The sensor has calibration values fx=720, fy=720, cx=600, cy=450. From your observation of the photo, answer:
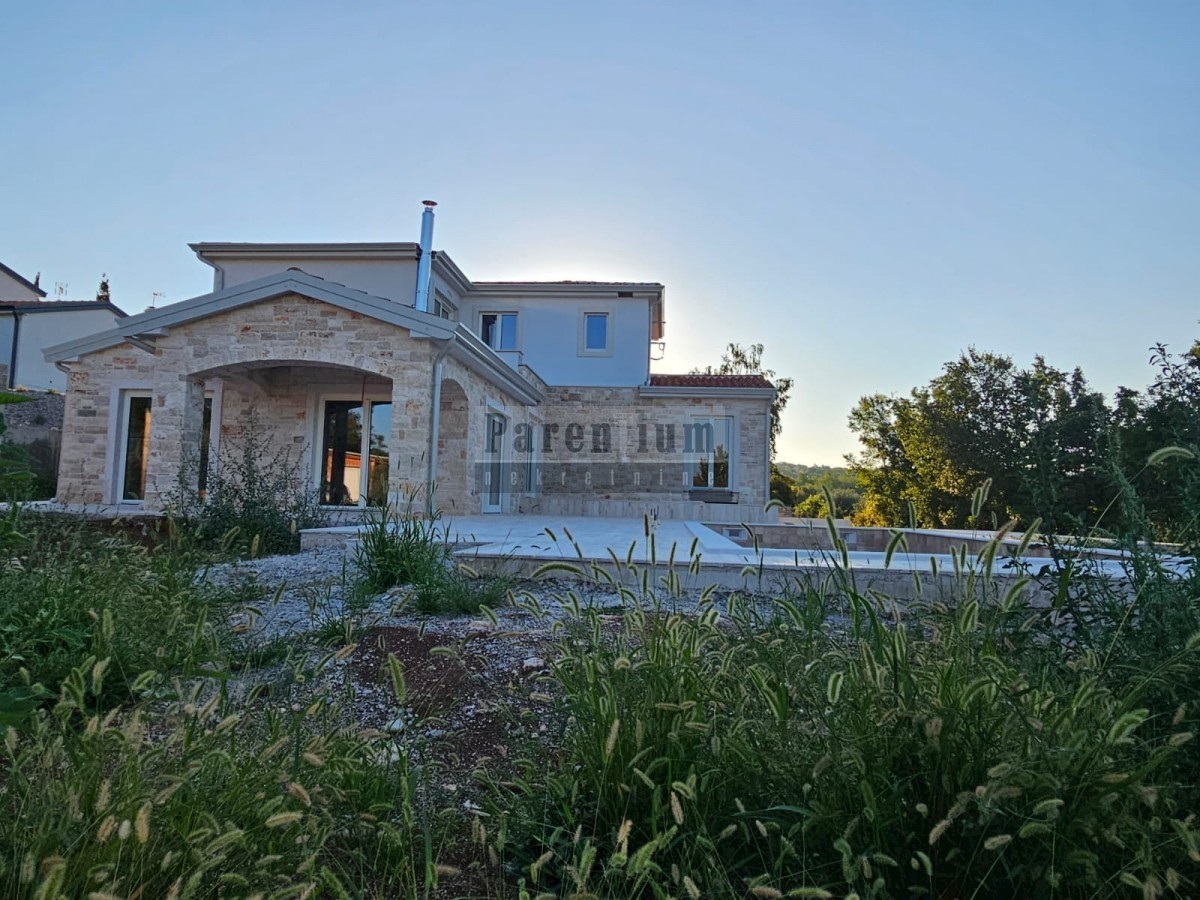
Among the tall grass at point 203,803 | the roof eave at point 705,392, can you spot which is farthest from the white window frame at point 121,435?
the tall grass at point 203,803

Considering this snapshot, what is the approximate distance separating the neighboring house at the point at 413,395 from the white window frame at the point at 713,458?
0.13ft

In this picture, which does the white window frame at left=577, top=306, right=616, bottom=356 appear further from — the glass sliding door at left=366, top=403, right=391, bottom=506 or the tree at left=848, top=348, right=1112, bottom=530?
the tree at left=848, top=348, right=1112, bottom=530

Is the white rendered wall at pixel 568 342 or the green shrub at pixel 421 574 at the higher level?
the white rendered wall at pixel 568 342

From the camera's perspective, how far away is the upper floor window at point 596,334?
20.4 meters

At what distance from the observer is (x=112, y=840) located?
1.28 metres

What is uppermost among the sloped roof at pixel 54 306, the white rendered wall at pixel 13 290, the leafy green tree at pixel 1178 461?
the white rendered wall at pixel 13 290

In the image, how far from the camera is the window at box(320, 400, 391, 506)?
46.2 ft

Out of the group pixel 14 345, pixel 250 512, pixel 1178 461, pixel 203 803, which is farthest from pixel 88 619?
pixel 14 345

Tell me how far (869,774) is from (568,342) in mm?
19276

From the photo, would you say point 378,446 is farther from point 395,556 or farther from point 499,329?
point 395,556

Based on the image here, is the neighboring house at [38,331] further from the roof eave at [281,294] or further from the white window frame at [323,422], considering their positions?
the roof eave at [281,294]

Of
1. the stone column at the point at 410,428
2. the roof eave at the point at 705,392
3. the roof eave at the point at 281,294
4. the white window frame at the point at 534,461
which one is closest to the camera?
the stone column at the point at 410,428

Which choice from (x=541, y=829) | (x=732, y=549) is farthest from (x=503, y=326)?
(x=541, y=829)

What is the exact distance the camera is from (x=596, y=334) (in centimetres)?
2059
